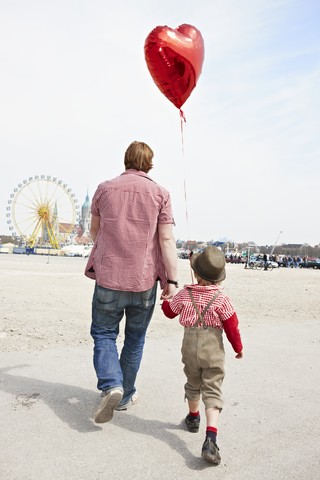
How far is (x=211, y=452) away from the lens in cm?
215

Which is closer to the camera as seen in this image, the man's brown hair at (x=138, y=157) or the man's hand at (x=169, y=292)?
the man's hand at (x=169, y=292)

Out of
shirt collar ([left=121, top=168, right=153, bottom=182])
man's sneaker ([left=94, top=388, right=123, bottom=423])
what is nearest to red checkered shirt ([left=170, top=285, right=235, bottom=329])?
man's sneaker ([left=94, top=388, right=123, bottom=423])

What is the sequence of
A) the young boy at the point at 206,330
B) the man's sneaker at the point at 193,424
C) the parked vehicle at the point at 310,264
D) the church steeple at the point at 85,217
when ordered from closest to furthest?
1. the young boy at the point at 206,330
2. the man's sneaker at the point at 193,424
3. the parked vehicle at the point at 310,264
4. the church steeple at the point at 85,217

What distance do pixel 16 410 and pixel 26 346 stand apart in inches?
71.5

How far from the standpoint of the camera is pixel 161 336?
530cm

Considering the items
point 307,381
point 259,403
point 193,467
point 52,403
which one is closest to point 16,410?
point 52,403

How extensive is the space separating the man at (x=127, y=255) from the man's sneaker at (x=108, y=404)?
137 mm

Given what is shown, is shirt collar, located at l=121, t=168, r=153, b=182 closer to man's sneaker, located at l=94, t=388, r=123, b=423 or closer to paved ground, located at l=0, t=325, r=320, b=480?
man's sneaker, located at l=94, t=388, r=123, b=423

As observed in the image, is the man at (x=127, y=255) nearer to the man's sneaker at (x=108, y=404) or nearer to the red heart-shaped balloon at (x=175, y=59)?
the man's sneaker at (x=108, y=404)

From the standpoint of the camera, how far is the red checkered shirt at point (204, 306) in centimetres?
249

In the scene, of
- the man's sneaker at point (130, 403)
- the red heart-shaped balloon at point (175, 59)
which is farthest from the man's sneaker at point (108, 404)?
the red heart-shaped balloon at point (175, 59)

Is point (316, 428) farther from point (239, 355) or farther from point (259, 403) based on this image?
point (239, 355)

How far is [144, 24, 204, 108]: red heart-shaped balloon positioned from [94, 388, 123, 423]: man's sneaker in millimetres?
2639

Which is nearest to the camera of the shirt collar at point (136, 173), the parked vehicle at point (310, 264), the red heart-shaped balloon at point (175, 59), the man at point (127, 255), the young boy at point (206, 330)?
the young boy at point (206, 330)
